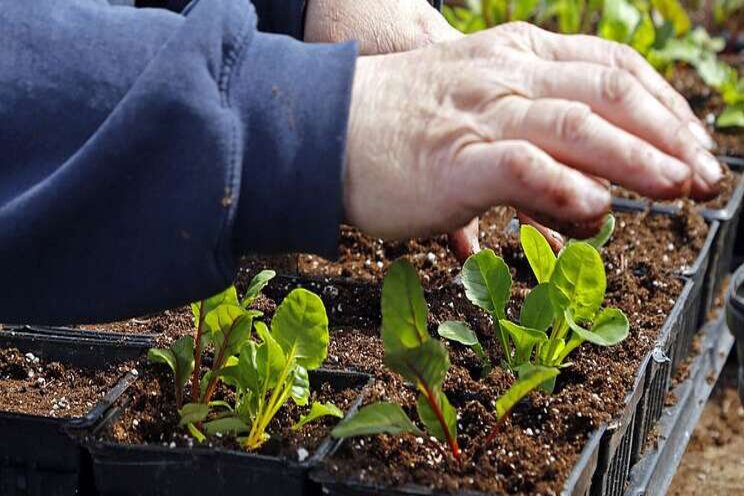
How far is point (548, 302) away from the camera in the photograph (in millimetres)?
1541

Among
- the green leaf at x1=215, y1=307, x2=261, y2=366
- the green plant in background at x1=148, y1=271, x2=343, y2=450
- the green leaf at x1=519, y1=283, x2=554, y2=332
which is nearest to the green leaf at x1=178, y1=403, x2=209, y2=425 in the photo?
the green plant in background at x1=148, y1=271, x2=343, y2=450

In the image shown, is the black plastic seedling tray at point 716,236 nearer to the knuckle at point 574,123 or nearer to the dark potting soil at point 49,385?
the dark potting soil at point 49,385

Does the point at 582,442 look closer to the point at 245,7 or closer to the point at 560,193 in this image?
the point at 560,193

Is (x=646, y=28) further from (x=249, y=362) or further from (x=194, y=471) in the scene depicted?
(x=194, y=471)

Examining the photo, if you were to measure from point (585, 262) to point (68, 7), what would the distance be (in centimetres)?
69

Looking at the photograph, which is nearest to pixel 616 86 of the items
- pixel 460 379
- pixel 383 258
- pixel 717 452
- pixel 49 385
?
pixel 460 379

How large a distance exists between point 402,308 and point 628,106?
34 centimetres

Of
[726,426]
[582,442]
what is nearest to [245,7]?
[582,442]

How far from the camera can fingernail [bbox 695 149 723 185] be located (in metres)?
1.07

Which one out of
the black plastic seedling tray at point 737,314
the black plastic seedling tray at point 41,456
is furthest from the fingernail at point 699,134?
the black plastic seedling tray at point 41,456

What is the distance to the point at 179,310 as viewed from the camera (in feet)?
5.91

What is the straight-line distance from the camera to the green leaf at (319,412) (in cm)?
137

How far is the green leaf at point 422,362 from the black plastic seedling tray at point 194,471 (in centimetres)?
14

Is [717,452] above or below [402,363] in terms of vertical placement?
below
